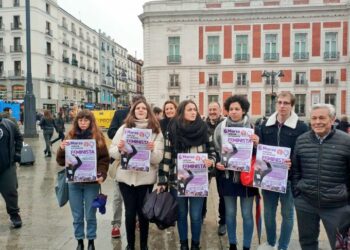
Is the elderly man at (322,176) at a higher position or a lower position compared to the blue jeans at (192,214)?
higher

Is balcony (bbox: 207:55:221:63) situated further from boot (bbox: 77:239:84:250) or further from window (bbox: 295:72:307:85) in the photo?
boot (bbox: 77:239:84:250)

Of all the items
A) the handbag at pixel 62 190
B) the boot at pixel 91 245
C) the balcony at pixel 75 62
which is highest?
the balcony at pixel 75 62

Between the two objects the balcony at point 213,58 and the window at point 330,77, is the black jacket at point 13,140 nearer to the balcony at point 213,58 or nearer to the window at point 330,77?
the balcony at point 213,58

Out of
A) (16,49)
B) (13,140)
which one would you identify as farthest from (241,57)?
(13,140)

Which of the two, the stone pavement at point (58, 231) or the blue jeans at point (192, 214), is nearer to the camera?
the blue jeans at point (192, 214)

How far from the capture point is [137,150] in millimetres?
4043

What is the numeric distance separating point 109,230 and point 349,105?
38881 millimetres

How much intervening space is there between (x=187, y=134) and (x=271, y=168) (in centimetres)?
100

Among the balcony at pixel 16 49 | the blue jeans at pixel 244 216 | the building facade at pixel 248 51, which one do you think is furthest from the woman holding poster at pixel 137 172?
the balcony at pixel 16 49

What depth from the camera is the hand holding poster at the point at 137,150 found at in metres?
4.02

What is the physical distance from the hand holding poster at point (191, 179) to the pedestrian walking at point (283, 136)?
757mm

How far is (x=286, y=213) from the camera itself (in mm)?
4109

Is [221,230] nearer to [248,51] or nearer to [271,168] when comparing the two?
[271,168]

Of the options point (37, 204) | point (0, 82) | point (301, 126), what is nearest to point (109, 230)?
point (37, 204)
